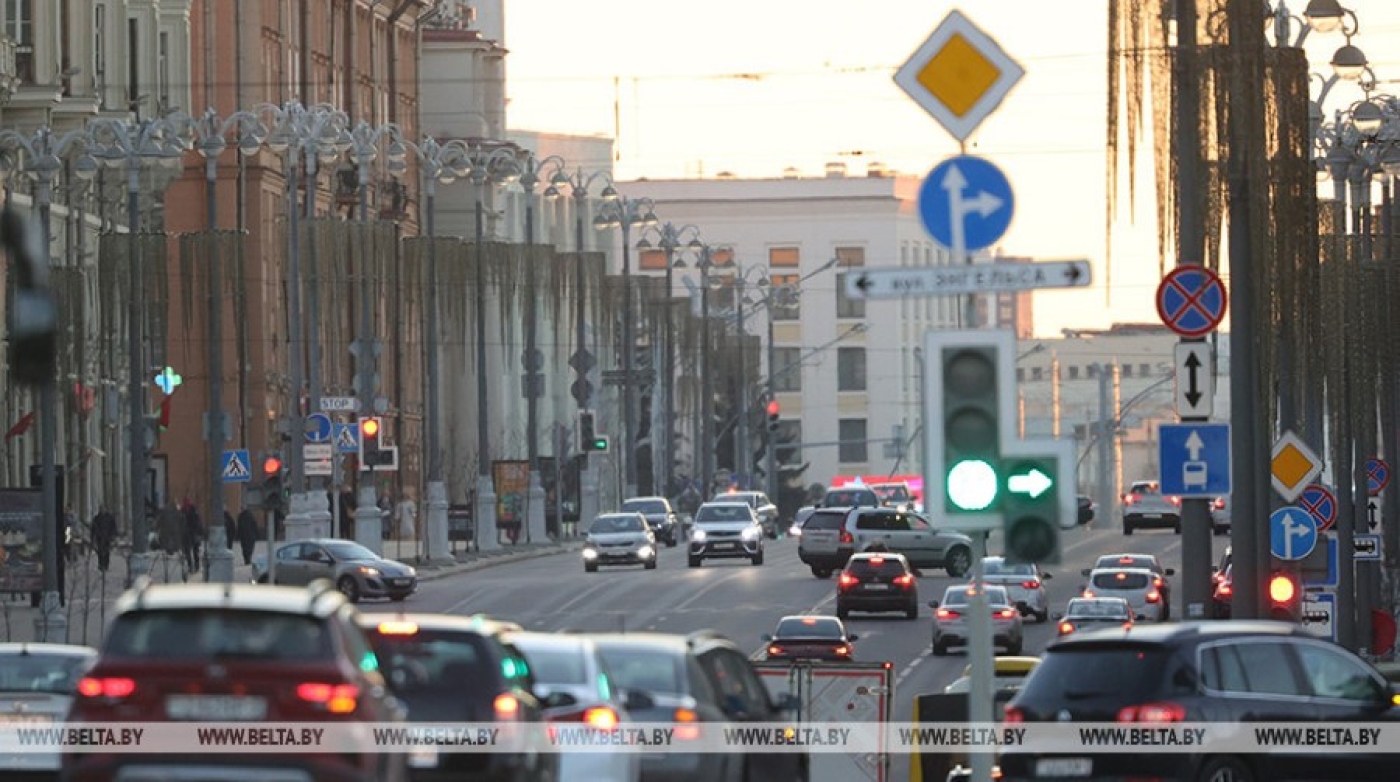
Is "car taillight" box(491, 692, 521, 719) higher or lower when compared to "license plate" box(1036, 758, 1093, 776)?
higher

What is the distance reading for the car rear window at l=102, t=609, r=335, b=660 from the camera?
18.1 m

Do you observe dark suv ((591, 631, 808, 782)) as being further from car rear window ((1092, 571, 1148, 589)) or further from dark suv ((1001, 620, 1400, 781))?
car rear window ((1092, 571, 1148, 589))

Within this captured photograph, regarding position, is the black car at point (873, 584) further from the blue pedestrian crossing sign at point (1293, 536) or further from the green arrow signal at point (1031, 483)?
the green arrow signal at point (1031, 483)

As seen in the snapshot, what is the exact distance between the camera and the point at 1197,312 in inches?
1109

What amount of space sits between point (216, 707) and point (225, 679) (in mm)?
168

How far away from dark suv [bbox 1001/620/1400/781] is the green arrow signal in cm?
445

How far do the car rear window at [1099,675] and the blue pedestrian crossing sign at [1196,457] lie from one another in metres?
5.80

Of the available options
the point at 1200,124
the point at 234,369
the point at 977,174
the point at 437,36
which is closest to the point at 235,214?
the point at 234,369

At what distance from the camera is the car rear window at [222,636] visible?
18.1 meters

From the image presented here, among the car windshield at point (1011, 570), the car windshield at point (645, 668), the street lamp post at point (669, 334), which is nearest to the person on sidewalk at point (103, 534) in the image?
the car windshield at point (1011, 570)

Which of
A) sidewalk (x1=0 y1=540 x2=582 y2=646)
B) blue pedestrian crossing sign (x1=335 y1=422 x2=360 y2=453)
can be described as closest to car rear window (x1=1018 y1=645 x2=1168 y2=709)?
sidewalk (x1=0 y1=540 x2=582 y2=646)

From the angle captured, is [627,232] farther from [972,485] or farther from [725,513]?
[972,485]

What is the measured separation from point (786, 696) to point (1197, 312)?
5759mm

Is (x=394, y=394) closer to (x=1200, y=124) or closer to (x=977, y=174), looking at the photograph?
(x=1200, y=124)
